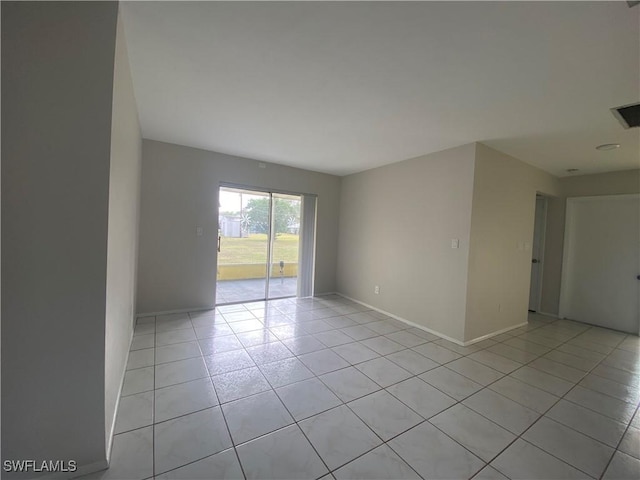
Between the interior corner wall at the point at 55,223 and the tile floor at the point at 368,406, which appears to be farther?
the tile floor at the point at 368,406

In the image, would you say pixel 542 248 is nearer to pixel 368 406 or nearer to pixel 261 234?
pixel 368 406

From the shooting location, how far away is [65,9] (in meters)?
1.18

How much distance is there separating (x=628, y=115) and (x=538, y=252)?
10.3 feet

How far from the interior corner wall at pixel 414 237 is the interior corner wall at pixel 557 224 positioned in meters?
2.79

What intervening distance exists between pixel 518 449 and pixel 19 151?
3167 millimetres

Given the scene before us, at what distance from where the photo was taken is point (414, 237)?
3746 mm

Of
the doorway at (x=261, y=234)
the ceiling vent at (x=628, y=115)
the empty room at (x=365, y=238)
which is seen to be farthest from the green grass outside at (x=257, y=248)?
the ceiling vent at (x=628, y=115)

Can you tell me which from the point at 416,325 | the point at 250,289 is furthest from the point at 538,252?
the point at 250,289

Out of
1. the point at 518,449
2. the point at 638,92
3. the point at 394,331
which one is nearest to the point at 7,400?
the point at 518,449

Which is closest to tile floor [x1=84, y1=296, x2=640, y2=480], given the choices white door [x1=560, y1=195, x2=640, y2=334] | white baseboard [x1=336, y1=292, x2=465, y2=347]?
white baseboard [x1=336, y1=292, x2=465, y2=347]

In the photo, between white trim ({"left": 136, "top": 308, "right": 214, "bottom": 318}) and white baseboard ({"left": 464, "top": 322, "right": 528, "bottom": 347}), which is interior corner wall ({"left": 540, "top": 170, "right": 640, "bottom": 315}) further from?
white trim ({"left": 136, "top": 308, "right": 214, "bottom": 318})

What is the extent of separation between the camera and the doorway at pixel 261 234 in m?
4.50

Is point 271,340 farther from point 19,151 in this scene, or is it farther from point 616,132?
point 616,132

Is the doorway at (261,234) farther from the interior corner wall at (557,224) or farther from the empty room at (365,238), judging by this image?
the interior corner wall at (557,224)
